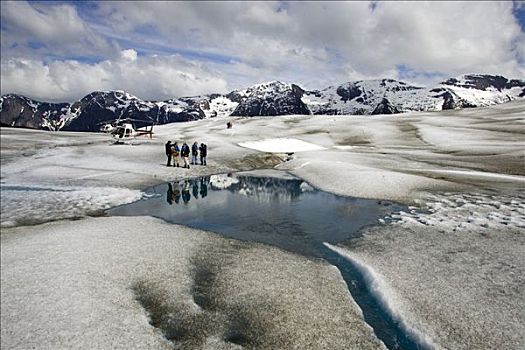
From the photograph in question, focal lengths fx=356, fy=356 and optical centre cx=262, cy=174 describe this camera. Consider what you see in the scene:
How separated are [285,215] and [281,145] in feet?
116

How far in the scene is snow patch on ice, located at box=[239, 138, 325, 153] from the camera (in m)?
53.2

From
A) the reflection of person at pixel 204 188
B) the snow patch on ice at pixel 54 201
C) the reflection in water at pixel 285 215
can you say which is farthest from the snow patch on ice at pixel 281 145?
the snow patch on ice at pixel 54 201

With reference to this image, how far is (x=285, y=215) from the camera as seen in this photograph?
21391mm

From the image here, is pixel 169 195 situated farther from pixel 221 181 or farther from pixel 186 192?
pixel 221 181

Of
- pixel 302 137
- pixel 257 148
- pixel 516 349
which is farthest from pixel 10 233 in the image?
pixel 302 137

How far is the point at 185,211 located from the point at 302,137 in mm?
44587

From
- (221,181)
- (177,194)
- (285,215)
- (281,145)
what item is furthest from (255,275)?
(281,145)

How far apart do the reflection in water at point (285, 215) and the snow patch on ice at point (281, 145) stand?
21.7m

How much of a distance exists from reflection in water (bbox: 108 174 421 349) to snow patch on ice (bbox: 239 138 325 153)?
2168 cm

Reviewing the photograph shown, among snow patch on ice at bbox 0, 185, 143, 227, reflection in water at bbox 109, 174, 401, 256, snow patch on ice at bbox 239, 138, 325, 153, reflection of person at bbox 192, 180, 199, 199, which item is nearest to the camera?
reflection in water at bbox 109, 174, 401, 256

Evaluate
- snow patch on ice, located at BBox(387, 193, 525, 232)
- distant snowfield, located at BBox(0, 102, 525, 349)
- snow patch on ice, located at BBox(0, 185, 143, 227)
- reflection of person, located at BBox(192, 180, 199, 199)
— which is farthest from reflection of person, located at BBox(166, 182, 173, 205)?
snow patch on ice, located at BBox(387, 193, 525, 232)

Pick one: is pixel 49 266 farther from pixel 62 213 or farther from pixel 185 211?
pixel 185 211

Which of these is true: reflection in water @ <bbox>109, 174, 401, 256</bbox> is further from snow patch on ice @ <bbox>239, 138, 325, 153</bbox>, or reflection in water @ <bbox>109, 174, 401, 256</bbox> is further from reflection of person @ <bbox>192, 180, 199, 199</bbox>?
snow patch on ice @ <bbox>239, 138, 325, 153</bbox>

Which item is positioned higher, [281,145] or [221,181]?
[281,145]
